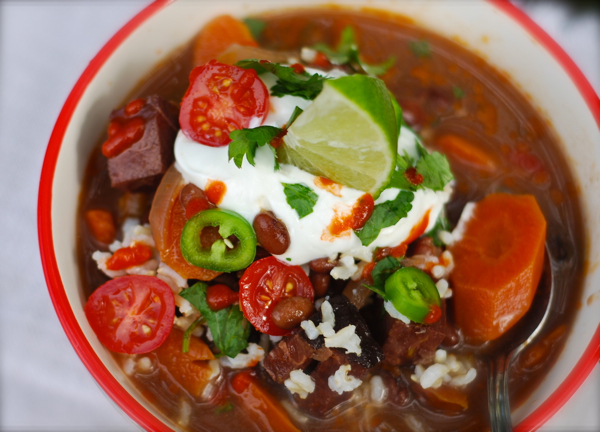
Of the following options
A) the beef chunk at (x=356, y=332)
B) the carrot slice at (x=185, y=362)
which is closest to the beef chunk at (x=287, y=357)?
the beef chunk at (x=356, y=332)

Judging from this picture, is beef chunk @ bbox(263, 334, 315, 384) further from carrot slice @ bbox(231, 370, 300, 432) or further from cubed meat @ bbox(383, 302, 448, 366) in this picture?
cubed meat @ bbox(383, 302, 448, 366)

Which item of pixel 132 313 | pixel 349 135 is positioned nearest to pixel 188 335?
pixel 132 313

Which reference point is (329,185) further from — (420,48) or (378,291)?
(420,48)

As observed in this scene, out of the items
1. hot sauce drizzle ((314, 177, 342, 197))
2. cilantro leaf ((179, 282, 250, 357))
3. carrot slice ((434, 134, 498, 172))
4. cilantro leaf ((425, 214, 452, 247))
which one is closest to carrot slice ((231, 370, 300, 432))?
cilantro leaf ((179, 282, 250, 357))

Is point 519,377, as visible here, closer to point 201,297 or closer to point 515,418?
point 515,418

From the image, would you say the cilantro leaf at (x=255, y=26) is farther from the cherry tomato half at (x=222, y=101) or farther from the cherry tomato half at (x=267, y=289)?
the cherry tomato half at (x=267, y=289)

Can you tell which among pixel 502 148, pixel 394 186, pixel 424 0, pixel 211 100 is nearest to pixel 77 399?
pixel 211 100
